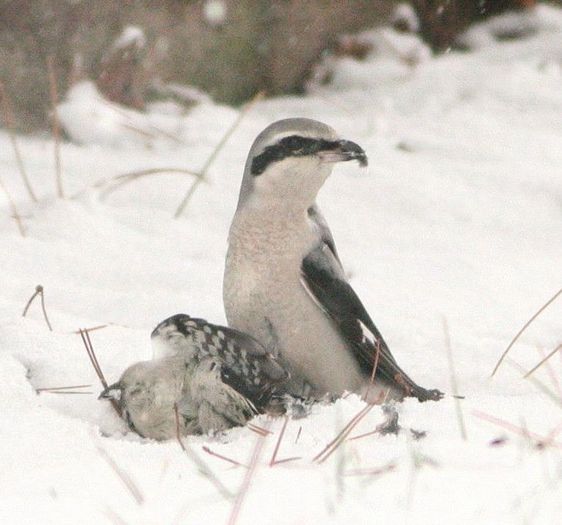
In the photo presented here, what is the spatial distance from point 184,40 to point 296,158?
2.81m

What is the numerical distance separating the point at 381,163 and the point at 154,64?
1246mm

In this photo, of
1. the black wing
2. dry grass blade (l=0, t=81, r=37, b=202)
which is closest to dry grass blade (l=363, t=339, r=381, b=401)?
the black wing

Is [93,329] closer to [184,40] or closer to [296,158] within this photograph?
[296,158]

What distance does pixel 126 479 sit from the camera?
2604mm

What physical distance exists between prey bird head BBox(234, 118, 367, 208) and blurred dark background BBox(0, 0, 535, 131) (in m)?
2.25

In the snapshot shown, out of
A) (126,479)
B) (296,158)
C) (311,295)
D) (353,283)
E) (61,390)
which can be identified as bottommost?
(353,283)

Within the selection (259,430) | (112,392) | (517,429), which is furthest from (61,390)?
(517,429)

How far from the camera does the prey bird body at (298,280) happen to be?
3.74m

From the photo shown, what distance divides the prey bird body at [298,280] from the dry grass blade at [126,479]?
1048mm

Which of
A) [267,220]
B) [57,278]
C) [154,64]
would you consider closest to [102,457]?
[267,220]

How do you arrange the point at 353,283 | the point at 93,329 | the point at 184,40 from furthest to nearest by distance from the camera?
the point at 184,40, the point at 353,283, the point at 93,329

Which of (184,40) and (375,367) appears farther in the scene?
(184,40)

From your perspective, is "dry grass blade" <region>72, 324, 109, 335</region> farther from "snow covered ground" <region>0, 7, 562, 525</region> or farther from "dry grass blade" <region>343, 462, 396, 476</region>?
"dry grass blade" <region>343, 462, 396, 476</region>

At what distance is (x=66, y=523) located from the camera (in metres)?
2.45
